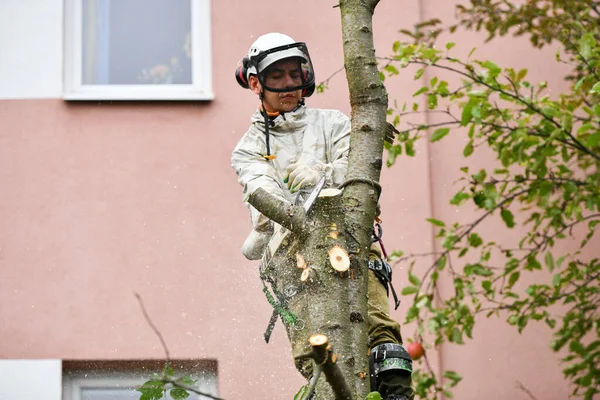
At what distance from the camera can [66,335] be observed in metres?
9.09

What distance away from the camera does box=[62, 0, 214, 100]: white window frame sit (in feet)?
31.7

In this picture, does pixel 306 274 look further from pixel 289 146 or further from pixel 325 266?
pixel 289 146

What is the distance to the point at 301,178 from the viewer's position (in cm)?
537

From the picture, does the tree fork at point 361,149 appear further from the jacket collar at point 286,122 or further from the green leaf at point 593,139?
the green leaf at point 593,139

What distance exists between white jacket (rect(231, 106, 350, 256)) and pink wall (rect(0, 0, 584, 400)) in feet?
9.50

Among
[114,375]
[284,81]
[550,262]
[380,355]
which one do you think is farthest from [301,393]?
[114,375]

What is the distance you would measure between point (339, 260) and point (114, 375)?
491 cm

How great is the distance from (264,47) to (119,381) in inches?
149

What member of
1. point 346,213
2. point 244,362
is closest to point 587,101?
point 244,362

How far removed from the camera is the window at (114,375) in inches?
356

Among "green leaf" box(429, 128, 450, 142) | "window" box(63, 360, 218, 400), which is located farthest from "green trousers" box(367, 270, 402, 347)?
"window" box(63, 360, 218, 400)

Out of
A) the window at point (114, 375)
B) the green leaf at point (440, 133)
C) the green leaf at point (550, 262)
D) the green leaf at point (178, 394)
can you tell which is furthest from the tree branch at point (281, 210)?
the window at point (114, 375)

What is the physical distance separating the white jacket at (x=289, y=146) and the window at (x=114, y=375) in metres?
3.25

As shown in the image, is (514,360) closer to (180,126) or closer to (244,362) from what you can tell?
(244,362)
